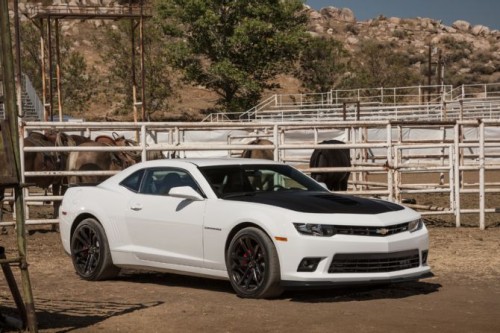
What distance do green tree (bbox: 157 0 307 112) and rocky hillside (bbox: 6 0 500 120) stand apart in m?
18.8

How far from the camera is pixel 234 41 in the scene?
61.6 metres

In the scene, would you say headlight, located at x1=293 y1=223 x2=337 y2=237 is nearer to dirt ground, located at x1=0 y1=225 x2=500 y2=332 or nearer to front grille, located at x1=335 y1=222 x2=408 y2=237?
front grille, located at x1=335 y1=222 x2=408 y2=237

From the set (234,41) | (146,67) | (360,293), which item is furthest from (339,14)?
(360,293)

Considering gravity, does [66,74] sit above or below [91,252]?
above

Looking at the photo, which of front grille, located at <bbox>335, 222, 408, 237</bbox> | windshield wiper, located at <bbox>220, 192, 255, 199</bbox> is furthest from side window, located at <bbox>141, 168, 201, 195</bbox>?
front grille, located at <bbox>335, 222, 408, 237</bbox>

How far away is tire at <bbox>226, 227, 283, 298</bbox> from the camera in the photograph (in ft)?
32.9

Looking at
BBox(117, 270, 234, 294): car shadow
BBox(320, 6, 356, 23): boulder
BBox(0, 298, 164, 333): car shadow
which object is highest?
BBox(320, 6, 356, 23): boulder

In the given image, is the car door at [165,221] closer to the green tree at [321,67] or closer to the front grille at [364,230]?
the front grille at [364,230]

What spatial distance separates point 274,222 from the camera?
10125mm

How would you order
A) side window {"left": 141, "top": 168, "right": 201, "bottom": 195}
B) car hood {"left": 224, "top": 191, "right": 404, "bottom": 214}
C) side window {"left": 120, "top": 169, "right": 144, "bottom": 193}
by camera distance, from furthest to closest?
side window {"left": 120, "top": 169, "right": 144, "bottom": 193}, side window {"left": 141, "top": 168, "right": 201, "bottom": 195}, car hood {"left": 224, "top": 191, "right": 404, "bottom": 214}

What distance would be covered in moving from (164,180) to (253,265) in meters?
1.98

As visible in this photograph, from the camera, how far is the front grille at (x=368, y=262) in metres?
10.0

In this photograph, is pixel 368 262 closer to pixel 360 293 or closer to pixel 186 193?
pixel 360 293

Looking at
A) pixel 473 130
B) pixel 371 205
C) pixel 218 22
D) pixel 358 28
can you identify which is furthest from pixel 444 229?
pixel 358 28
